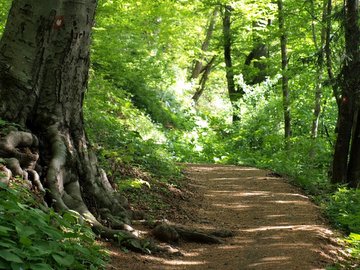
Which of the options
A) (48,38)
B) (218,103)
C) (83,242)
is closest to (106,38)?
(48,38)

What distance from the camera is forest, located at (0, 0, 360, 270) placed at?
16.6 feet

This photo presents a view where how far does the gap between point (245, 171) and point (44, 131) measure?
27.8 ft

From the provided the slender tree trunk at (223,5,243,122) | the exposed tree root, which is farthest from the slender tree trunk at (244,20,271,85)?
the exposed tree root

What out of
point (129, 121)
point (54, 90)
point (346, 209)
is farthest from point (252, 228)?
point (129, 121)

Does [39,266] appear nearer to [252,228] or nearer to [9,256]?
[9,256]

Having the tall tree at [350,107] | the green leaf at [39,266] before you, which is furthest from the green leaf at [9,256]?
the tall tree at [350,107]

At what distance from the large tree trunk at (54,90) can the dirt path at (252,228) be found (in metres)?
1.08

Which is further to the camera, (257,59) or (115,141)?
(257,59)

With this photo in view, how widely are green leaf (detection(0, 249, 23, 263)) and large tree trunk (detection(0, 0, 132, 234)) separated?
268cm

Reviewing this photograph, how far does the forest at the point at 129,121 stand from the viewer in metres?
5.06

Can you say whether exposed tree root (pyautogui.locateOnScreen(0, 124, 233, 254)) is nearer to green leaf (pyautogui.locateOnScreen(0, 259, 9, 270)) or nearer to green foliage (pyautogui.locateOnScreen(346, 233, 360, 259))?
green foliage (pyautogui.locateOnScreen(346, 233, 360, 259))

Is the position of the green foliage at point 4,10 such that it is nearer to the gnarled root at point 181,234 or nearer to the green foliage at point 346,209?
the gnarled root at point 181,234

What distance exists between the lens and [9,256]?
9.30ft

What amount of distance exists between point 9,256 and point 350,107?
1007cm
